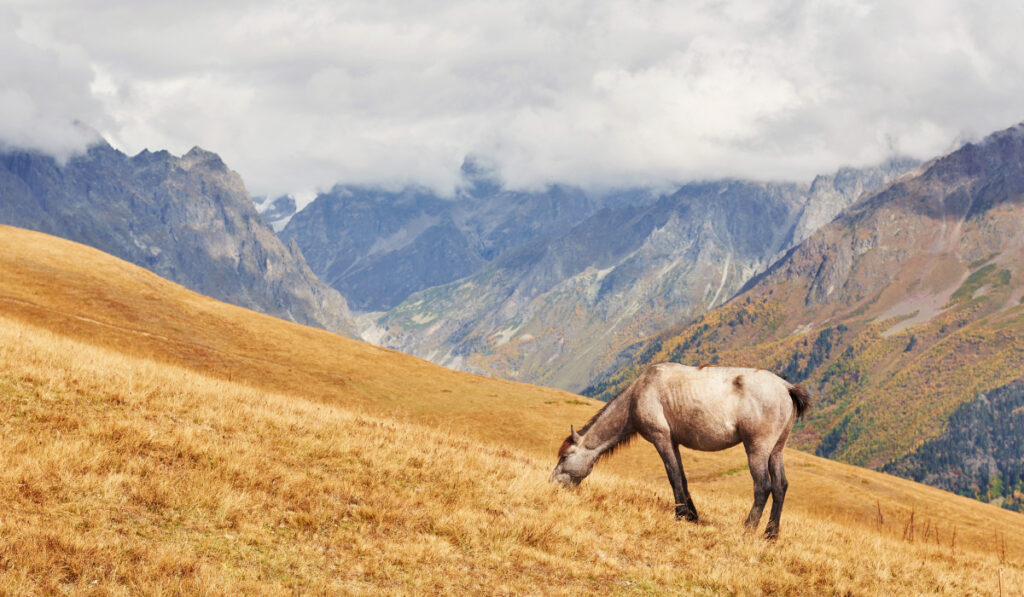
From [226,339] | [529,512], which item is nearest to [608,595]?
[529,512]

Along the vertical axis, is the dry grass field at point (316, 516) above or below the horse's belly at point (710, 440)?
below

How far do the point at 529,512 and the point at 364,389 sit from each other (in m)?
31.6

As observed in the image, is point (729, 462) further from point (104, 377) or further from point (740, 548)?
point (104, 377)

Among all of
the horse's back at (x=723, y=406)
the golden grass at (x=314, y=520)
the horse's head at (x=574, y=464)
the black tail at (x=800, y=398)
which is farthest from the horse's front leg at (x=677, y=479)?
the black tail at (x=800, y=398)

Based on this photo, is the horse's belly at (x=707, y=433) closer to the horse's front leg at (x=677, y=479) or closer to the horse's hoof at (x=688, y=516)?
the horse's front leg at (x=677, y=479)

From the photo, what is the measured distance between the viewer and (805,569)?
13.1 metres

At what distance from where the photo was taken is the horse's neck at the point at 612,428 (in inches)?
704

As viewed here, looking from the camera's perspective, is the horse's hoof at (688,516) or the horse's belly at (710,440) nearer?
the horse's hoof at (688,516)

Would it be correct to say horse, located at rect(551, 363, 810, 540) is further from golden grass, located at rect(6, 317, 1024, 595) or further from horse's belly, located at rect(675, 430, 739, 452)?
golden grass, located at rect(6, 317, 1024, 595)

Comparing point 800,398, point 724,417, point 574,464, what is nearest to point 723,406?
point 724,417

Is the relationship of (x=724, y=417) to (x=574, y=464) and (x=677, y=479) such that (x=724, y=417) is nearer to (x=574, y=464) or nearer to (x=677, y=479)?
(x=677, y=479)

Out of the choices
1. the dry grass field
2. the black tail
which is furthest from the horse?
the dry grass field

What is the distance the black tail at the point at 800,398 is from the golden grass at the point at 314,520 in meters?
3.02

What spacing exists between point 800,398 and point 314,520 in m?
11.5
